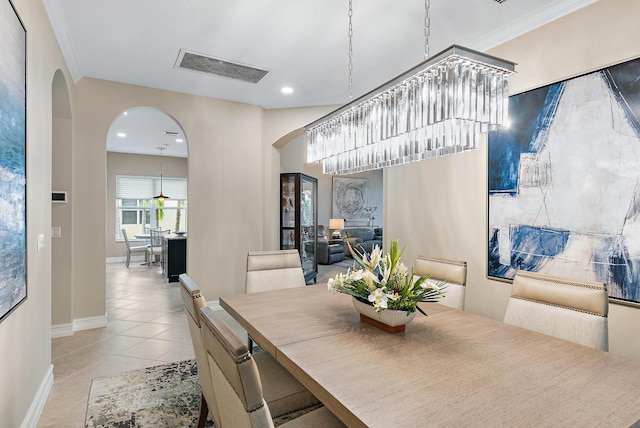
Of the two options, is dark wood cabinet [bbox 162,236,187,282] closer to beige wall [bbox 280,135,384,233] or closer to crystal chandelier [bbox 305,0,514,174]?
beige wall [bbox 280,135,384,233]

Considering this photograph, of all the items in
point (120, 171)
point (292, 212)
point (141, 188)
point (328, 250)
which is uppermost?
point (120, 171)

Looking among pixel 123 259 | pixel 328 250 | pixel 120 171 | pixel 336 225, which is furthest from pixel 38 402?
pixel 120 171

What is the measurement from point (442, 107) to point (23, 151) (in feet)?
7.05

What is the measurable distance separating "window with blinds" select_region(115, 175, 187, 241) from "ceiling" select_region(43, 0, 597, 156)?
5.89 metres

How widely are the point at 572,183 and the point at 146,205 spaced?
9.45 m

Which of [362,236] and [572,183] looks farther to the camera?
[362,236]

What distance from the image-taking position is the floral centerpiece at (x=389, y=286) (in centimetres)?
159

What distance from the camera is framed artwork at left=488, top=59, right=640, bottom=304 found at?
216 cm

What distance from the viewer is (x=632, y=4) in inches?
85.5

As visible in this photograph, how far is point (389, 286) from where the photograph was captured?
5.40 feet

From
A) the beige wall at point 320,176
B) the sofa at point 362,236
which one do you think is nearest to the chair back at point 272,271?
the beige wall at point 320,176

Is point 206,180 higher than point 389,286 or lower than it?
higher

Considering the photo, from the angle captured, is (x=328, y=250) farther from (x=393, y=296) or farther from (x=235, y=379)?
(x=235, y=379)

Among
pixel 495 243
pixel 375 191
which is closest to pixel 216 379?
pixel 495 243
